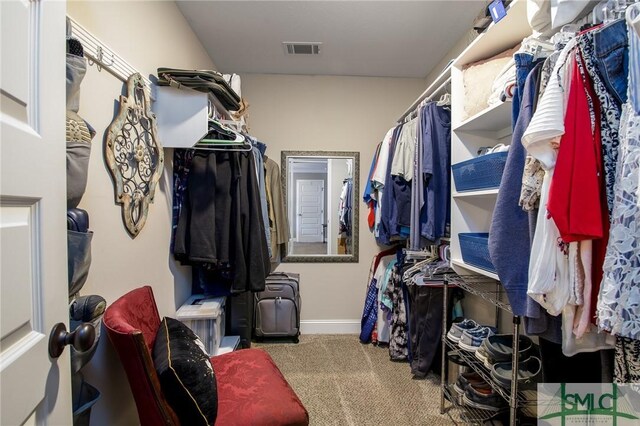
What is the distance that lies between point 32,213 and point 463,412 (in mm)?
2115

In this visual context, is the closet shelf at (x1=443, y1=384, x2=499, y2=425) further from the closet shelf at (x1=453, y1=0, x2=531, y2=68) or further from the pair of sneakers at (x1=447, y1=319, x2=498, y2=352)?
the closet shelf at (x1=453, y1=0, x2=531, y2=68)

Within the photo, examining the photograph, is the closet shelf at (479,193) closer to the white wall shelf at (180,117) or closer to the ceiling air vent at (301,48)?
the white wall shelf at (180,117)

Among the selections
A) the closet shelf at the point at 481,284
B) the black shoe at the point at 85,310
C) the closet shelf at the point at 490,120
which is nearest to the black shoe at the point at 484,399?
the closet shelf at the point at 481,284

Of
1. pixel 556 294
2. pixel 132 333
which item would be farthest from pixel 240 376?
pixel 556 294

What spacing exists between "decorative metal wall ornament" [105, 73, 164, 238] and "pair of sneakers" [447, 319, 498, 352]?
1.75 m

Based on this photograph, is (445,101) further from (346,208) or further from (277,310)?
(277,310)

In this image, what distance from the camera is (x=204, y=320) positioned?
1.76m

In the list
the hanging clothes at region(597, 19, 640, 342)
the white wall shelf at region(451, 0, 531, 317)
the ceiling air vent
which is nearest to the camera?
the hanging clothes at region(597, 19, 640, 342)

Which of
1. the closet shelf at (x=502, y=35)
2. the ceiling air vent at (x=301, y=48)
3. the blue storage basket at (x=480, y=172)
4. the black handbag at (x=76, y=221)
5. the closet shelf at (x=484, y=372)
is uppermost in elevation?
the ceiling air vent at (x=301, y=48)

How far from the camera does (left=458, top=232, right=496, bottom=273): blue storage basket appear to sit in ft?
4.12

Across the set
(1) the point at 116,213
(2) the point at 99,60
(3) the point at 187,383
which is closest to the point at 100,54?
(2) the point at 99,60

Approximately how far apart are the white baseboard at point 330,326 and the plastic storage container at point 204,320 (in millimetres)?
1141

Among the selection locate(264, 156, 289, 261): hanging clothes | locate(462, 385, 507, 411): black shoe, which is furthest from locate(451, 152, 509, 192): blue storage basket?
locate(264, 156, 289, 261): hanging clothes

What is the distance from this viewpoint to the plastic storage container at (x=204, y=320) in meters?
1.71
